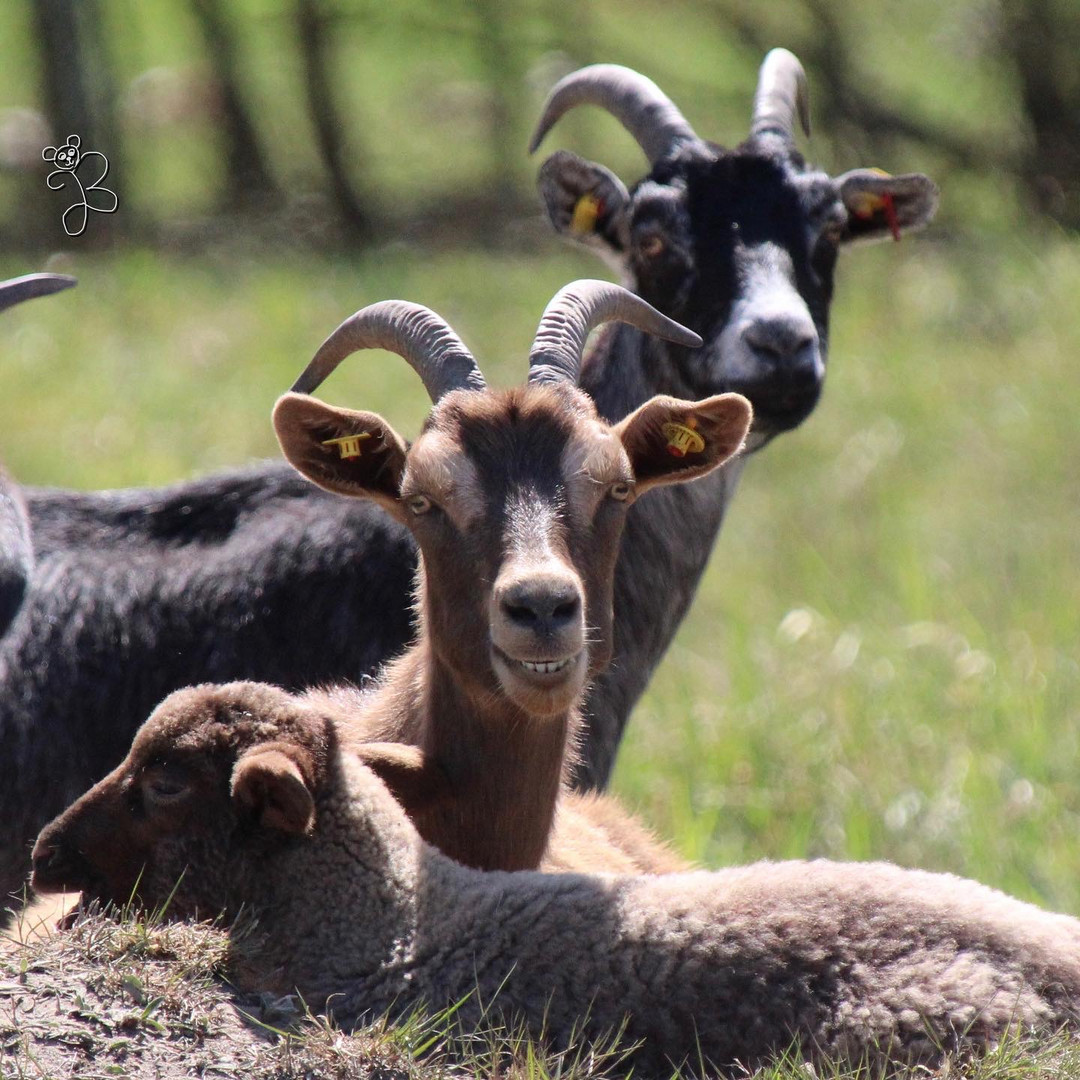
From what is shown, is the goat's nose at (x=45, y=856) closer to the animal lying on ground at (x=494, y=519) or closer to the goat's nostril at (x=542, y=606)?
the animal lying on ground at (x=494, y=519)

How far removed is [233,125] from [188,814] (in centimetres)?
1497

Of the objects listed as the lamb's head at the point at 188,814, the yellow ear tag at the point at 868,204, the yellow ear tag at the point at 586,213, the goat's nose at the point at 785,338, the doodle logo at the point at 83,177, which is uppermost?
the yellow ear tag at the point at 868,204

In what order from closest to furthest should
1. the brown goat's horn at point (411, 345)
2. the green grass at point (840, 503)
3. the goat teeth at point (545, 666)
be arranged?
the goat teeth at point (545, 666), the brown goat's horn at point (411, 345), the green grass at point (840, 503)

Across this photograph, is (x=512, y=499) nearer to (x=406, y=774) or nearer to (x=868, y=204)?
(x=406, y=774)

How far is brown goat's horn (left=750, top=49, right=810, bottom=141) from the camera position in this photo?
24.8 feet

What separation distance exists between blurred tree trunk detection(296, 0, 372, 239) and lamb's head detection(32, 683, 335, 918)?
46.7 feet

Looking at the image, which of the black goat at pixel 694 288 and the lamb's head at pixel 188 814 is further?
the black goat at pixel 694 288

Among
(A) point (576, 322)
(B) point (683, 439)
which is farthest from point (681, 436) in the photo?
(A) point (576, 322)

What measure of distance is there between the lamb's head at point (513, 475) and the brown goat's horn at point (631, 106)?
1.85m

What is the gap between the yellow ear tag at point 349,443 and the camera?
541cm

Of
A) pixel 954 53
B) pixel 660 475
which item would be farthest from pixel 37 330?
pixel 660 475

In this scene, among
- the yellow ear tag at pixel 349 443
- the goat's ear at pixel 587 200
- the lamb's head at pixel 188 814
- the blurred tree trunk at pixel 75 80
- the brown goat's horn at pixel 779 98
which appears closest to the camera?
the lamb's head at pixel 188 814

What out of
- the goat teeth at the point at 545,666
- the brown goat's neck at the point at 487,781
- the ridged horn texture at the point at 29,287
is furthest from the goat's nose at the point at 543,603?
the ridged horn texture at the point at 29,287

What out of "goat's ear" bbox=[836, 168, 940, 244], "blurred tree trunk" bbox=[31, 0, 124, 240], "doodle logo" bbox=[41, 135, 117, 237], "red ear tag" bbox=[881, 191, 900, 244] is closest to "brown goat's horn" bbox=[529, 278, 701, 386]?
"goat's ear" bbox=[836, 168, 940, 244]
